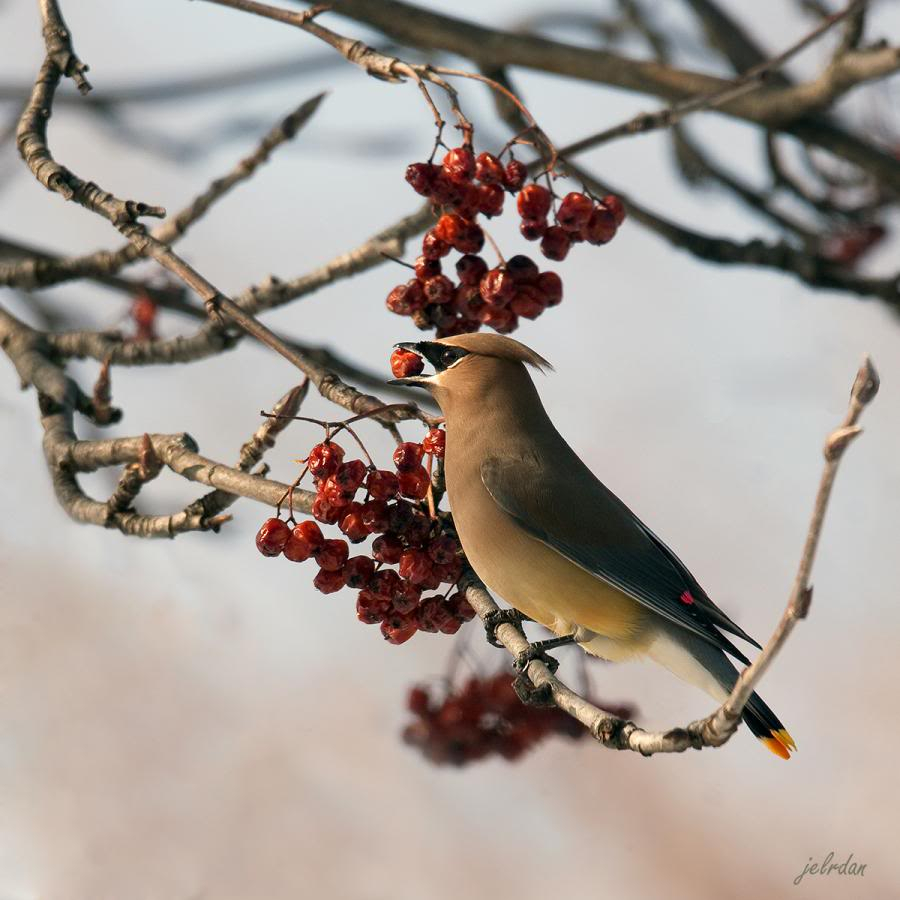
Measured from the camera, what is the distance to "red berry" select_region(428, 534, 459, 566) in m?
1.96

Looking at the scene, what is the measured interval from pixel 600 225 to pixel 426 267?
0.95 ft

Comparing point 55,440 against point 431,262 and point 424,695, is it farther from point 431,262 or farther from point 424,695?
point 424,695

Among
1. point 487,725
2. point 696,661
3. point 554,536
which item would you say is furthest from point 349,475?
point 487,725

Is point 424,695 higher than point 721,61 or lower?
lower

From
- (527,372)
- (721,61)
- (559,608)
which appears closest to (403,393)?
(527,372)

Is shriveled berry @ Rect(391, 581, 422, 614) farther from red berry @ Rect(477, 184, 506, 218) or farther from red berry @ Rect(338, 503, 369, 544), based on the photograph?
red berry @ Rect(477, 184, 506, 218)

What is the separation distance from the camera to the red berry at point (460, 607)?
6.63 ft

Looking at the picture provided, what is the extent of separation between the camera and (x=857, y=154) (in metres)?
3.21

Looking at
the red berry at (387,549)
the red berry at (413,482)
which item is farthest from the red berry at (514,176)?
the red berry at (387,549)

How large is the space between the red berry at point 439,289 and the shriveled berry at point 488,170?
0.16 meters

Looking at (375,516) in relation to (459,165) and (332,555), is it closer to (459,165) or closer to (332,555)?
(332,555)

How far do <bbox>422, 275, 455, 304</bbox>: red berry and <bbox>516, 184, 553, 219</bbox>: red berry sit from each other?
0.16 meters

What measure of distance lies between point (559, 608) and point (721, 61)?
6.96 ft

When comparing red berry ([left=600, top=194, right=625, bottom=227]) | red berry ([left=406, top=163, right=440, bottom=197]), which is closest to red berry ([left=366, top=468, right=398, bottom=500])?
red berry ([left=406, top=163, right=440, bottom=197])
